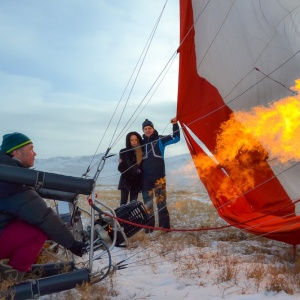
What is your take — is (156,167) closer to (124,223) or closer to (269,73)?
(269,73)

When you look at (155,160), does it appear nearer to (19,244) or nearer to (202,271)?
(202,271)

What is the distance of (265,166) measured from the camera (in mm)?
5688

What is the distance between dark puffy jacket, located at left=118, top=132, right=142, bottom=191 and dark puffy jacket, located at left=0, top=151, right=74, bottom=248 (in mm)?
3434

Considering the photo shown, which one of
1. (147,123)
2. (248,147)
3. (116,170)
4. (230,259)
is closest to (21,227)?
(230,259)

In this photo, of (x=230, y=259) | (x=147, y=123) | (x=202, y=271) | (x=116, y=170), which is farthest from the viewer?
(x=116, y=170)

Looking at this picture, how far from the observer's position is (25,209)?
3189mm

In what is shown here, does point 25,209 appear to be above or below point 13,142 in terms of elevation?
below

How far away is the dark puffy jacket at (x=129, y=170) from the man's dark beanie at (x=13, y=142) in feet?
10.6

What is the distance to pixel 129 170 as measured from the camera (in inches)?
270

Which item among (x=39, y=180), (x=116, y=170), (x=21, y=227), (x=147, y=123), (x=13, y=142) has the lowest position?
(x=21, y=227)

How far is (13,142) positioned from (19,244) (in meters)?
0.88

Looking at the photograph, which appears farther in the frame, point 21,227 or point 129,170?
point 129,170

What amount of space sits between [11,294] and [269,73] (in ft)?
14.2

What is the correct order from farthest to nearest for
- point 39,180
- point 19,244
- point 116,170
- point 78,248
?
point 116,170 → point 78,248 → point 19,244 → point 39,180
